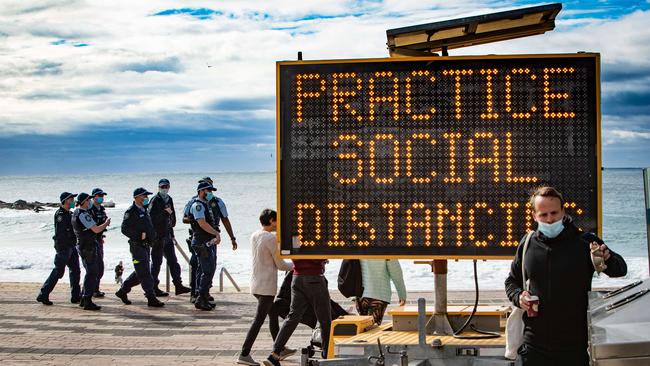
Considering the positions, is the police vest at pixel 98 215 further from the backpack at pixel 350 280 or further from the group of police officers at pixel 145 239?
the backpack at pixel 350 280

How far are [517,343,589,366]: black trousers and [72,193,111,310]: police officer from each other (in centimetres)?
1199

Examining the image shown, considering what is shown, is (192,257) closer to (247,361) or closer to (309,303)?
(247,361)

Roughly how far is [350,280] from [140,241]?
718cm

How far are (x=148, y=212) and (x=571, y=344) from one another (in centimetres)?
1293

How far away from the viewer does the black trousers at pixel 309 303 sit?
10.8m

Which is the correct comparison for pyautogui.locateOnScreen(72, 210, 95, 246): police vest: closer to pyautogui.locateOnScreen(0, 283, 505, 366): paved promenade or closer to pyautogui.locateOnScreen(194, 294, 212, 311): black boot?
pyautogui.locateOnScreen(0, 283, 505, 366): paved promenade

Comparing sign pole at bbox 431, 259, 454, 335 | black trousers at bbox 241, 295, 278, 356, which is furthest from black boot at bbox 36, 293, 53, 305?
sign pole at bbox 431, 259, 454, 335

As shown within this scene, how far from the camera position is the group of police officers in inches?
671

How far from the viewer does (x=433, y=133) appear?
7.62 meters

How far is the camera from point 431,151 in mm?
7621

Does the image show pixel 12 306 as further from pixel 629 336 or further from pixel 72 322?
pixel 629 336

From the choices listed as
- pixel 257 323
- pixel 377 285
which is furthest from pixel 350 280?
pixel 257 323

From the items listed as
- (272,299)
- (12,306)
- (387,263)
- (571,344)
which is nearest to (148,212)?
A: (12,306)

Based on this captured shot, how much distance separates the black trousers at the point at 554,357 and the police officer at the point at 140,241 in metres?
11.5
